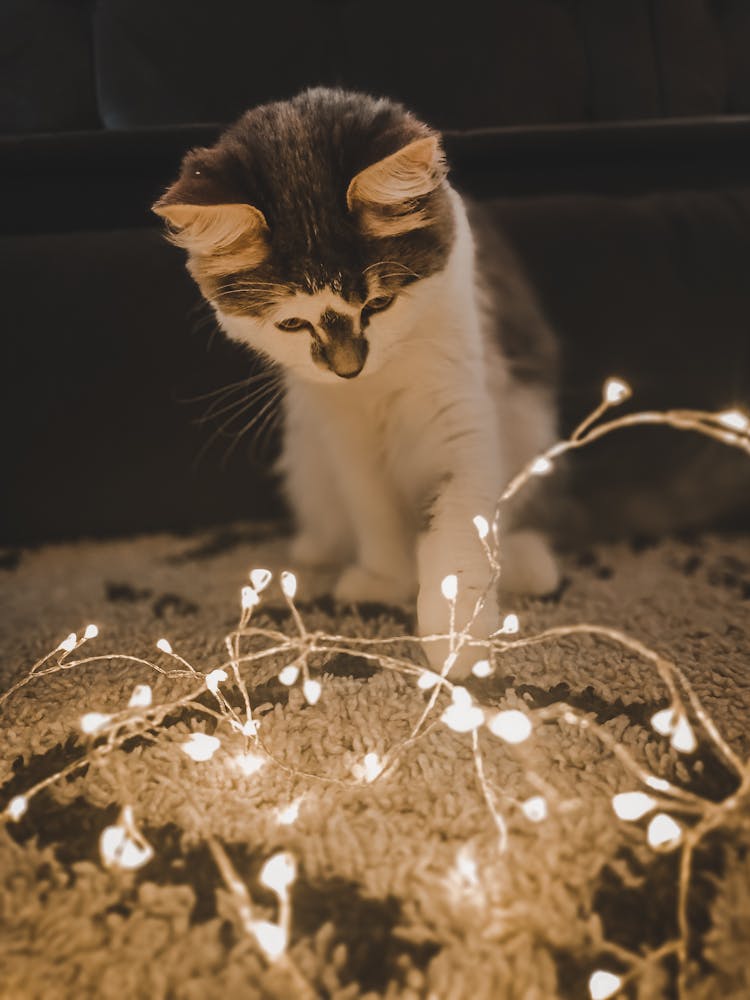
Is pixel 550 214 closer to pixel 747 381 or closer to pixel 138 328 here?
pixel 747 381

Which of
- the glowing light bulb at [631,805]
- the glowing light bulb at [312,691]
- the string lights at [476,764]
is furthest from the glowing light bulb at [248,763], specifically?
the glowing light bulb at [631,805]

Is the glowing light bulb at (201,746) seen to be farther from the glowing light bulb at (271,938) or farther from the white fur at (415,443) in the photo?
the white fur at (415,443)

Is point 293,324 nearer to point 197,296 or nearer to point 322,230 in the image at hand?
point 322,230

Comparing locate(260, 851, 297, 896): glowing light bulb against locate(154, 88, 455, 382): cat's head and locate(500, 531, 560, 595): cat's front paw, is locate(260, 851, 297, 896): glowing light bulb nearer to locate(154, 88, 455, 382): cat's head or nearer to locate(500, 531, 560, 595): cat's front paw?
locate(154, 88, 455, 382): cat's head

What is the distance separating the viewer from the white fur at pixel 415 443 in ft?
2.99

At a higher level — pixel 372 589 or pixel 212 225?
pixel 212 225

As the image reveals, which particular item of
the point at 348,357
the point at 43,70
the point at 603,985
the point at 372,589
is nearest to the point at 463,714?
the point at 603,985

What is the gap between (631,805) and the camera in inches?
24.2

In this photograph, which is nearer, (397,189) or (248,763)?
(248,763)

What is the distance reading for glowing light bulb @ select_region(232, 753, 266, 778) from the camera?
71 centimetres

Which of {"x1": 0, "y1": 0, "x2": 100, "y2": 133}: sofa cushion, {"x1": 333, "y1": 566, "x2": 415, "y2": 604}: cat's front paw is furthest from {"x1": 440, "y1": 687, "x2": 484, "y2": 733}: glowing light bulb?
{"x1": 0, "y1": 0, "x2": 100, "y2": 133}: sofa cushion

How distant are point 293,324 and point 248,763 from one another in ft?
1.71

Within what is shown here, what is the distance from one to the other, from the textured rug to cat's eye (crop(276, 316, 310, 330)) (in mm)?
437

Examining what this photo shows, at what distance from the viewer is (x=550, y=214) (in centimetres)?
130
